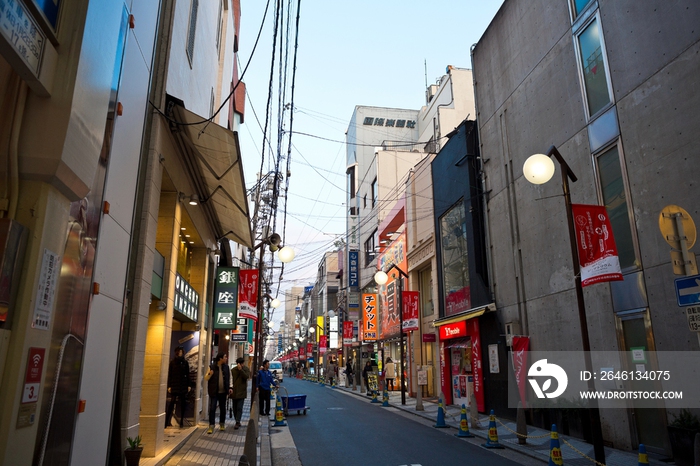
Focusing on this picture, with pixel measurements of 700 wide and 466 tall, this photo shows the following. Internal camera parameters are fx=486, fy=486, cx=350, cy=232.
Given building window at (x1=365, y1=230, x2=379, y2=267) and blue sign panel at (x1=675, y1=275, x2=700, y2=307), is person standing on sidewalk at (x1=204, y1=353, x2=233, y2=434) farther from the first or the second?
building window at (x1=365, y1=230, x2=379, y2=267)

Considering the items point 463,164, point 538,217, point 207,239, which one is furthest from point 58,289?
point 463,164

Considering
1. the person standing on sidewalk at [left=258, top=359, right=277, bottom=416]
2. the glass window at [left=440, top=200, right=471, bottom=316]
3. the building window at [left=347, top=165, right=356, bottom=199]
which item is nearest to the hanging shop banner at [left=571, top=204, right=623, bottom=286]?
the person standing on sidewalk at [left=258, top=359, right=277, bottom=416]

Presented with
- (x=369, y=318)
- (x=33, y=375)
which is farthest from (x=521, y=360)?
(x=369, y=318)

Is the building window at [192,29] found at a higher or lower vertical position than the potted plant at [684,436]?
higher

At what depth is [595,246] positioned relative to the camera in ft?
31.8

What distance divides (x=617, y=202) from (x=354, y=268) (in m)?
34.6

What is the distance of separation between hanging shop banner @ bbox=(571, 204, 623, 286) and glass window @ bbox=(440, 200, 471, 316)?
1159cm

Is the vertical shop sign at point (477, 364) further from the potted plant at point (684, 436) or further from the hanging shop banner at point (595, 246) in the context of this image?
the hanging shop banner at point (595, 246)

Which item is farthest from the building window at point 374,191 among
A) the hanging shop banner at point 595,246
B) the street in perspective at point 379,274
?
the hanging shop banner at point 595,246

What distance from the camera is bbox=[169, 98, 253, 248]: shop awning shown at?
9961mm

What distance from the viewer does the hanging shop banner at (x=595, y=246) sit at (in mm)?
9257

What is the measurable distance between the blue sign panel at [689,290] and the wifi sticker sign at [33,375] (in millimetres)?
8131

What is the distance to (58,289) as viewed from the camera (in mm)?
5160

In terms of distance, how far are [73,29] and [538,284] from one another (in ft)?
48.8
